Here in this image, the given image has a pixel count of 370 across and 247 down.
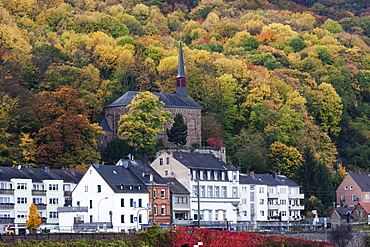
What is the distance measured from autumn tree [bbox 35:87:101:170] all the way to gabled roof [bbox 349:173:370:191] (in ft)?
108

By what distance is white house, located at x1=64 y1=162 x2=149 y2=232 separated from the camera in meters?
81.4

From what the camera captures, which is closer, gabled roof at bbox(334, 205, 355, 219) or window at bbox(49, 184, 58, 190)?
window at bbox(49, 184, 58, 190)

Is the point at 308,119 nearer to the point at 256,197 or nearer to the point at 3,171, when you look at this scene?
the point at 256,197

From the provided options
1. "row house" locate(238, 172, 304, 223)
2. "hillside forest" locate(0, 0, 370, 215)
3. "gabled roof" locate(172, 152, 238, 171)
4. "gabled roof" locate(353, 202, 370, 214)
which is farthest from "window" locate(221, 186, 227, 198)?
"gabled roof" locate(353, 202, 370, 214)

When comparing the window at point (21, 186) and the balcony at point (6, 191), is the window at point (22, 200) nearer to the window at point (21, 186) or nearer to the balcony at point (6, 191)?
the window at point (21, 186)

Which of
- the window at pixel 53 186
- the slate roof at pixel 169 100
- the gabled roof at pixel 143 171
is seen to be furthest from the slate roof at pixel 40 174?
the slate roof at pixel 169 100

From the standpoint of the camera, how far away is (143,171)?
87812 mm

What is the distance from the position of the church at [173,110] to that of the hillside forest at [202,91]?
1.92m

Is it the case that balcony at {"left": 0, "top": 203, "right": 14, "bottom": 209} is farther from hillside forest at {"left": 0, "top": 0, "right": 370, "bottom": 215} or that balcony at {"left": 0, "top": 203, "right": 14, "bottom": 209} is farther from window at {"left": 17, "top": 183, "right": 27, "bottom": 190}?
hillside forest at {"left": 0, "top": 0, "right": 370, "bottom": 215}

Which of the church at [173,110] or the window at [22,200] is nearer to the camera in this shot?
the window at [22,200]

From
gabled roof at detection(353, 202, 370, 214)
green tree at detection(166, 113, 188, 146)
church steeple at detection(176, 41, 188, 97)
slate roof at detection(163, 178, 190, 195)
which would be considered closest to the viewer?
slate roof at detection(163, 178, 190, 195)

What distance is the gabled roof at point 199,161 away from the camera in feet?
303

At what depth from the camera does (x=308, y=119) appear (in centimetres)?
13238

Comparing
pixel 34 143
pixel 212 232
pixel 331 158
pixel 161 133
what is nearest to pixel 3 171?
pixel 34 143
